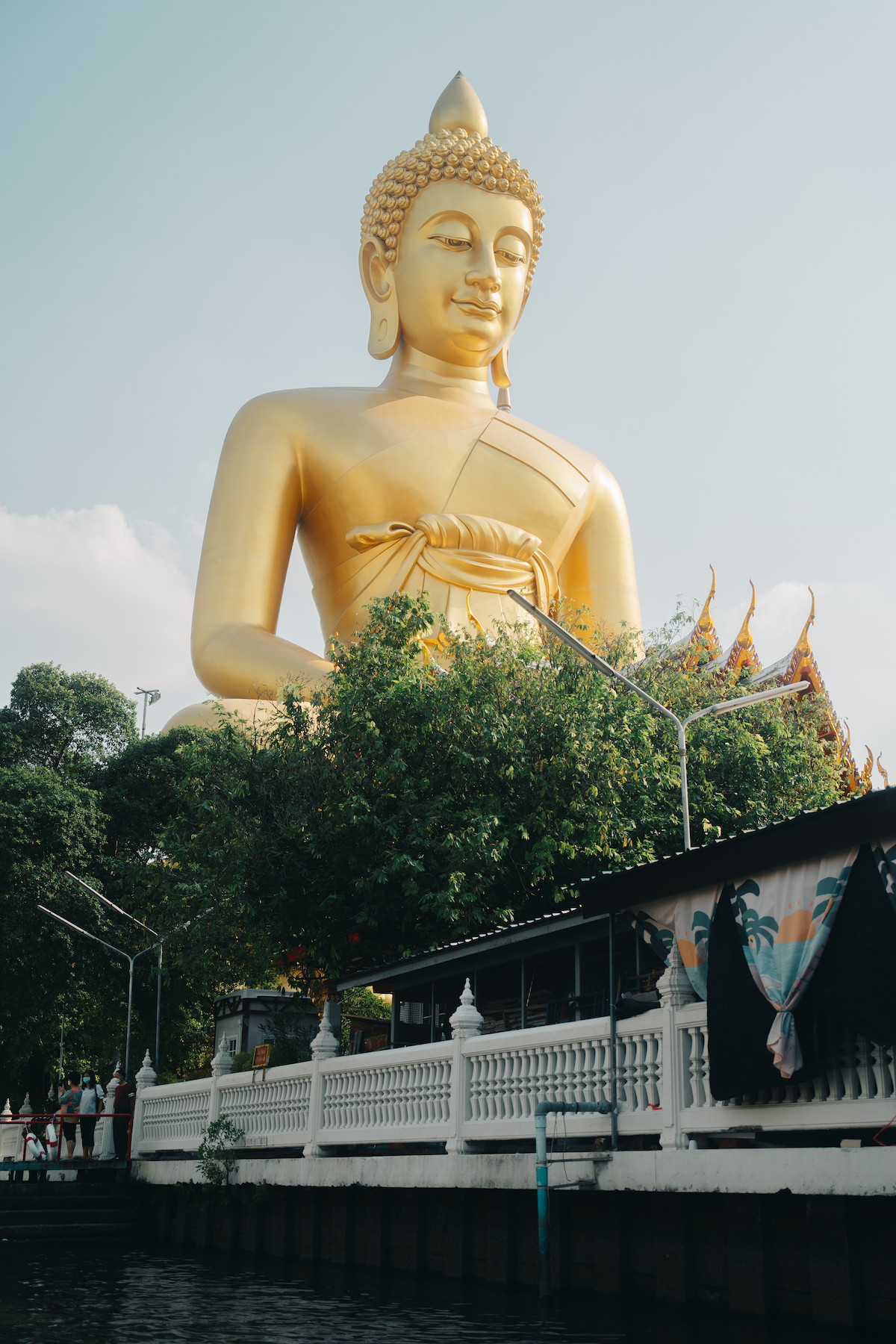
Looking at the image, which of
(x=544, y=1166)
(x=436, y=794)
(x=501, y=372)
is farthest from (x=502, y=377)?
(x=544, y=1166)

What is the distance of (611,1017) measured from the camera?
9258mm

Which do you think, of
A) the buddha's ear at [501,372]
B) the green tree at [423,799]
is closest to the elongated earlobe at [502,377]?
the buddha's ear at [501,372]

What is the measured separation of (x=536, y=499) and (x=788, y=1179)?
16743 millimetres

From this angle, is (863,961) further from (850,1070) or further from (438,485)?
(438,485)

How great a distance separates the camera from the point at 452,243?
23.5 m

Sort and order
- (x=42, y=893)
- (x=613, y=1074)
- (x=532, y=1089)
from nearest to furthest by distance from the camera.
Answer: (x=613, y=1074) < (x=532, y=1089) < (x=42, y=893)

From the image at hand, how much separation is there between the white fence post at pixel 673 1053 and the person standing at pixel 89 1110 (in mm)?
12757

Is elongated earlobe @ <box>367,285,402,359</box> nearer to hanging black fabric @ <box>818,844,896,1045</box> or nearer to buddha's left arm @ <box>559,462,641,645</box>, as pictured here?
buddha's left arm @ <box>559,462,641,645</box>

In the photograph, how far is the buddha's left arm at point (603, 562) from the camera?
954 inches

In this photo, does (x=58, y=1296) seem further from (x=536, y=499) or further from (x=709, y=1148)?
(x=536, y=499)

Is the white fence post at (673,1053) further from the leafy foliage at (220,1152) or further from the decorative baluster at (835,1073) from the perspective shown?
the leafy foliage at (220,1152)

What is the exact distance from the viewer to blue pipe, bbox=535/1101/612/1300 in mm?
8961

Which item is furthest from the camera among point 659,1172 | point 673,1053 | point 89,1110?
point 89,1110

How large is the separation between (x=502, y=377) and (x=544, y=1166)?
19304 mm
